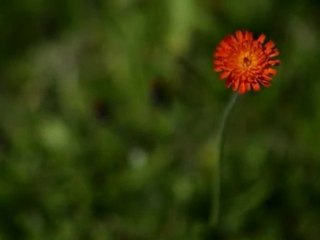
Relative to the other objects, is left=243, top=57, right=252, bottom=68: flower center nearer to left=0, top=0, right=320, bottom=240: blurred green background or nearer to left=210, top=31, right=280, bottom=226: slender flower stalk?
left=210, top=31, right=280, bottom=226: slender flower stalk

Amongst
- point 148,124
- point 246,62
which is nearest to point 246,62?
point 246,62

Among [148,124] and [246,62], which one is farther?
[148,124]

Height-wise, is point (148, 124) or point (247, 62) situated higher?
point (148, 124)

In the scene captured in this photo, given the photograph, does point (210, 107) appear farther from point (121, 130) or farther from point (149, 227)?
point (149, 227)

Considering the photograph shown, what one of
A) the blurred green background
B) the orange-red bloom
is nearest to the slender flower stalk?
the orange-red bloom

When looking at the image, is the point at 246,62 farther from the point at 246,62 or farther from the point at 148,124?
the point at 148,124

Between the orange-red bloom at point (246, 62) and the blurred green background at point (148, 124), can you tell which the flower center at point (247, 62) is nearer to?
the orange-red bloom at point (246, 62)
